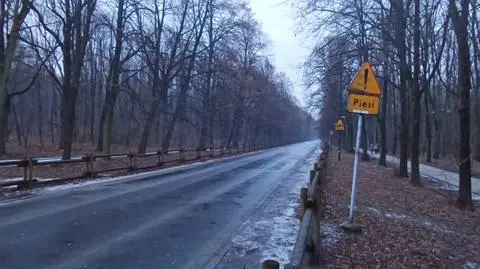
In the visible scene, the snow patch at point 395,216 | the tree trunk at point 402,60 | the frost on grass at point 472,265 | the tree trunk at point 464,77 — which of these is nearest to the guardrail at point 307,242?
the frost on grass at point 472,265

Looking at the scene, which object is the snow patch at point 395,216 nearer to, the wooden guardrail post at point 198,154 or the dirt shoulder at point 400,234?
the dirt shoulder at point 400,234

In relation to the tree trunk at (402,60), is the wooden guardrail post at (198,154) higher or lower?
lower

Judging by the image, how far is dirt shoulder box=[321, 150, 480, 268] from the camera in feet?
24.3

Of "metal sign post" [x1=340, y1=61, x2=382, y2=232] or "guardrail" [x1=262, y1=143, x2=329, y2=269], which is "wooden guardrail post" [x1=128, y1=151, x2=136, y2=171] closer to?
"metal sign post" [x1=340, y1=61, x2=382, y2=232]

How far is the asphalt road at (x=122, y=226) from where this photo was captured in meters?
6.92

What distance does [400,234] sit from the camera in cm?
937

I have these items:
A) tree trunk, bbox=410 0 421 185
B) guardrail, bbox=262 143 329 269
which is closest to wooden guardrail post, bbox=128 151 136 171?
tree trunk, bbox=410 0 421 185

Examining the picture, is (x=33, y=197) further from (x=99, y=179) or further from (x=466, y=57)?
(x=466, y=57)

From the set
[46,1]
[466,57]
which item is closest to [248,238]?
[466,57]

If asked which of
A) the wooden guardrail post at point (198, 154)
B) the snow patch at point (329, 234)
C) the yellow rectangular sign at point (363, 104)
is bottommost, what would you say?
the snow patch at point (329, 234)

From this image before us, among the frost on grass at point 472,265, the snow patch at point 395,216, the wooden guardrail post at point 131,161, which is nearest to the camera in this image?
the frost on grass at point 472,265

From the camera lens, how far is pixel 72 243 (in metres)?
7.75

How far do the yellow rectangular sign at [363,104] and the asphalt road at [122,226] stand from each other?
11.5ft

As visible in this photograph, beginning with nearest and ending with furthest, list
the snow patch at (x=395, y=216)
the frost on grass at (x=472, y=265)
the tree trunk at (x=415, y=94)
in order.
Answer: the frost on grass at (x=472, y=265) < the snow patch at (x=395, y=216) < the tree trunk at (x=415, y=94)
